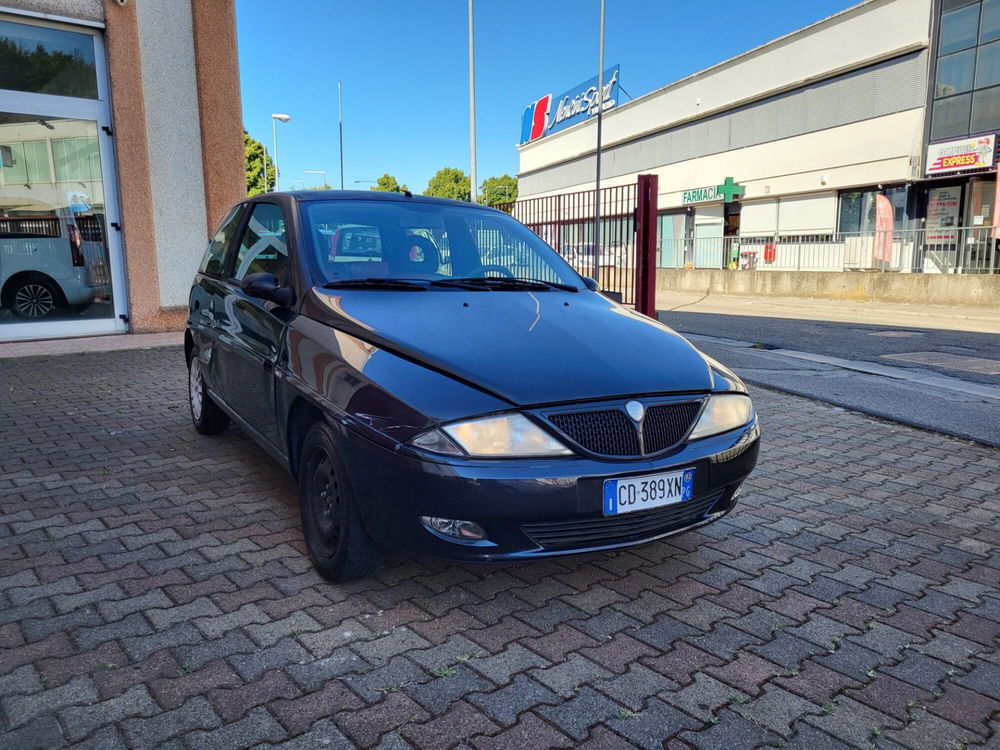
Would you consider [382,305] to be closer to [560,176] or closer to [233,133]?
[233,133]

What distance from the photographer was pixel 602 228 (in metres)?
13.0

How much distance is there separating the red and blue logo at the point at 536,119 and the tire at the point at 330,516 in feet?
153

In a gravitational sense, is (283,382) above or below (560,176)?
below

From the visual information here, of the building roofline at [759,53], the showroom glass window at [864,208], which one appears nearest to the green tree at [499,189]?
the building roofline at [759,53]

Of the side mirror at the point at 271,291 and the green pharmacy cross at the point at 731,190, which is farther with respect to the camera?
the green pharmacy cross at the point at 731,190

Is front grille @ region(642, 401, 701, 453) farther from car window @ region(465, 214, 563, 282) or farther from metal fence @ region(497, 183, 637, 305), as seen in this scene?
metal fence @ region(497, 183, 637, 305)

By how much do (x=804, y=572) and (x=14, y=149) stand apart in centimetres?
1048

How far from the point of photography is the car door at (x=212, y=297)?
4586 millimetres

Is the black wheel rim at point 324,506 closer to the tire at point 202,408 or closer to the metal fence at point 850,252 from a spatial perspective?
the tire at point 202,408

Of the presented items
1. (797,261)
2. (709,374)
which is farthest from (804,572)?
(797,261)

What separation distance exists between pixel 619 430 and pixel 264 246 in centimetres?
242

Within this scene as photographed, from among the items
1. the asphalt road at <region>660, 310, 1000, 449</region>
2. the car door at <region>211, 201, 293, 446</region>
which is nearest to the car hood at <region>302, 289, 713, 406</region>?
the car door at <region>211, 201, 293, 446</region>

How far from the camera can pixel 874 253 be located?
21125mm

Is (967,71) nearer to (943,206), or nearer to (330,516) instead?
(943,206)
